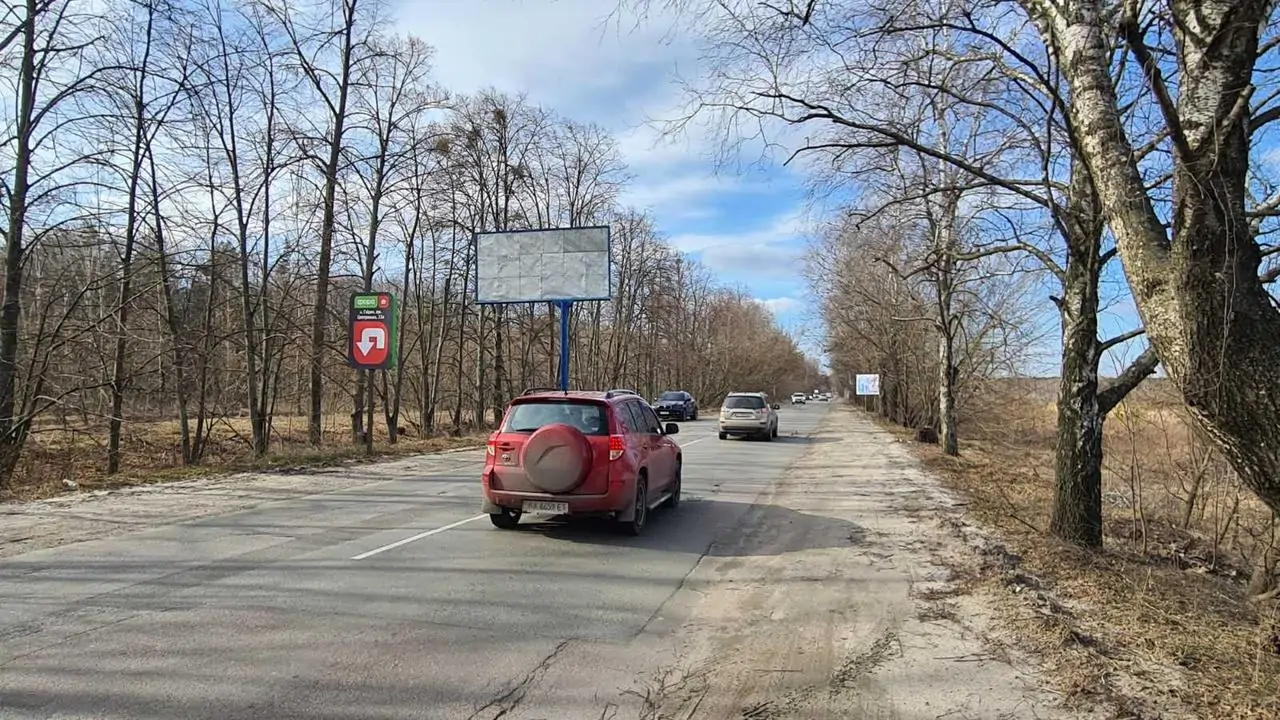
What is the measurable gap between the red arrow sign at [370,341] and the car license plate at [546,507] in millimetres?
11576

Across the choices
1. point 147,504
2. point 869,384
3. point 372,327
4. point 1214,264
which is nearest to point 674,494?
point 147,504

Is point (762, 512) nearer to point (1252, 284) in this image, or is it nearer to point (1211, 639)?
point (1211, 639)

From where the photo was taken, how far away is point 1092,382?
8180 millimetres

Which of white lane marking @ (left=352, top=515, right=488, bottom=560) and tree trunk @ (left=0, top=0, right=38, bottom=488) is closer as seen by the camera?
white lane marking @ (left=352, top=515, right=488, bottom=560)

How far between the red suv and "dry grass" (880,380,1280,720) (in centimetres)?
384

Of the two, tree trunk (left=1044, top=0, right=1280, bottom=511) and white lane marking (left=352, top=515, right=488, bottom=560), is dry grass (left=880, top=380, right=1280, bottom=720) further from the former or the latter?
white lane marking (left=352, top=515, right=488, bottom=560)

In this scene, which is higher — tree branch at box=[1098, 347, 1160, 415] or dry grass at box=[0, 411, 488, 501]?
tree branch at box=[1098, 347, 1160, 415]

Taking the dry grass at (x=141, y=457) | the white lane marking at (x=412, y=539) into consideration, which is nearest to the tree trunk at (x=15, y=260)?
the dry grass at (x=141, y=457)

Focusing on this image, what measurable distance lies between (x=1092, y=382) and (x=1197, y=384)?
13.7 ft

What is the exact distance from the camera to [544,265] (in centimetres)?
2291

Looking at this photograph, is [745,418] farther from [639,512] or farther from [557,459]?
[557,459]

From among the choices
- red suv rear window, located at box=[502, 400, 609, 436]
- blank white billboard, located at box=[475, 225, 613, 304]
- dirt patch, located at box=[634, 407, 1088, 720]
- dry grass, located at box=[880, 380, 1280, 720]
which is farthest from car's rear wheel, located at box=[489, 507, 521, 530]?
blank white billboard, located at box=[475, 225, 613, 304]

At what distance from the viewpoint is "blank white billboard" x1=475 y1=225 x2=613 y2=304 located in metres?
22.5

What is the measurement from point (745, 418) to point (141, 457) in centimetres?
1856
